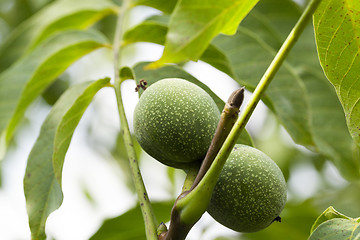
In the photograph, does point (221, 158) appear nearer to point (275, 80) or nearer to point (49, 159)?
point (49, 159)

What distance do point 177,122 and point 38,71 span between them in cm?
73

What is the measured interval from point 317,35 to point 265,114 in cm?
197

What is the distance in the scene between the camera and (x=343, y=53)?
106 cm

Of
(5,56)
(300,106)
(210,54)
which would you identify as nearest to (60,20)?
(5,56)

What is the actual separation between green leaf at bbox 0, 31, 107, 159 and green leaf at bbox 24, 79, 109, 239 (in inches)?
8.1

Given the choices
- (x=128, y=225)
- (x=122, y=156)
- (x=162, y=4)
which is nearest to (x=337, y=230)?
(x=128, y=225)

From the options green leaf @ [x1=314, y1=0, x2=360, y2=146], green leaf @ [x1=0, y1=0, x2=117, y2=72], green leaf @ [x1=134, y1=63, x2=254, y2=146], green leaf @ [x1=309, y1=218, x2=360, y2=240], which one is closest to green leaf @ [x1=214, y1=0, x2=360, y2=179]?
green leaf @ [x1=134, y1=63, x2=254, y2=146]

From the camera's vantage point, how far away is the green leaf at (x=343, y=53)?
105cm

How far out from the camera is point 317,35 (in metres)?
1.05

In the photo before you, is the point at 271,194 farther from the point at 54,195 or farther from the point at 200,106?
the point at 54,195

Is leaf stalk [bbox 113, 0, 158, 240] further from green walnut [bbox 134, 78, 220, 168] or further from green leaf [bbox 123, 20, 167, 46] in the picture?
green leaf [bbox 123, 20, 167, 46]

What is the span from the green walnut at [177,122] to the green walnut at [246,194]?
0.08 meters

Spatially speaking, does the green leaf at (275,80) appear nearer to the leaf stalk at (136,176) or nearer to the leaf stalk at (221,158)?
the leaf stalk at (136,176)

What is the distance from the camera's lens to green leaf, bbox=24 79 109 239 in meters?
1.25
